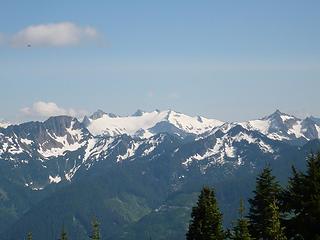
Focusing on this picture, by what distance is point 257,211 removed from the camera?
43.7 meters

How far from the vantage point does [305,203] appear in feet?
120

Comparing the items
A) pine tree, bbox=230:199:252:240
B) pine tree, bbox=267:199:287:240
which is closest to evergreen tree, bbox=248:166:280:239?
pine tree, bbox=230:199:252:240

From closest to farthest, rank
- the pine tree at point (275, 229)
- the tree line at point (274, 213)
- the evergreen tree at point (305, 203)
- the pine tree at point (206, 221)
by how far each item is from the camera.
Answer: the evergreen tree at point (305, 203)
the pine tree at point (275, 229)
the tree line at point (274, 213)
the pine tree at point (206, 221)

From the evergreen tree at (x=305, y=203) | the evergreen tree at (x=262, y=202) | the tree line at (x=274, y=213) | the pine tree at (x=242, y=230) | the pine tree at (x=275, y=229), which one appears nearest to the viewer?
the evergreen tree at (x=305, y=203)

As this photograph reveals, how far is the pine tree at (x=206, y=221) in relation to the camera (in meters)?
44.7

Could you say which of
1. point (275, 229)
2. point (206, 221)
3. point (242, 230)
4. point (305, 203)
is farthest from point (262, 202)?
point (305, 203)

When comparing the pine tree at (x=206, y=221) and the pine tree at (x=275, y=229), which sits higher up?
the pine tree at (x=206, y=221)

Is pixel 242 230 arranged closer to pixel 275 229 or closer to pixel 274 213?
pixel 274 213

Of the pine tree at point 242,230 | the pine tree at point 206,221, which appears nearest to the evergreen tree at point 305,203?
the pine tree at point 242,230

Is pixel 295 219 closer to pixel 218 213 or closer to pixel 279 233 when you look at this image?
pixel 279 233

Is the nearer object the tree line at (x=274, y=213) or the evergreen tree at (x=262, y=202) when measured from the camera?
the tree line at (x=274, y=213)

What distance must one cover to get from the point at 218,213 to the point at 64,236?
15.9 m

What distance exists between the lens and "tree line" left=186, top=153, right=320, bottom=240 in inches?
1446

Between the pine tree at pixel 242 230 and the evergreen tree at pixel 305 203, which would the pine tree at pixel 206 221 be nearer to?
the pine tree at pixel 242 230
